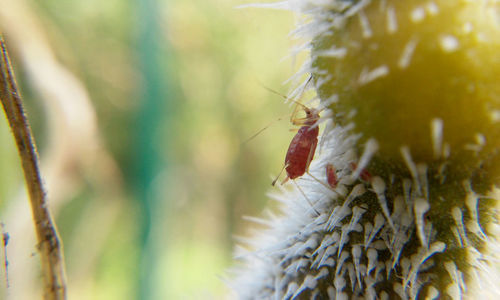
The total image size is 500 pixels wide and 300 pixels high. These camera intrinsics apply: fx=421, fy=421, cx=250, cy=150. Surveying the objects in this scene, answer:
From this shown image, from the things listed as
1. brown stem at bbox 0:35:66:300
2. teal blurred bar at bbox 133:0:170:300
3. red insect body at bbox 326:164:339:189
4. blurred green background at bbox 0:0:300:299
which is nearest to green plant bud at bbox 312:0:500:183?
red insect body at bbox 326:164:339:189

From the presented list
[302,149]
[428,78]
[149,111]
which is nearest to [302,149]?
[302,149]

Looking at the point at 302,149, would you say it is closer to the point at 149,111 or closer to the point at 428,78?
the point at 428,78

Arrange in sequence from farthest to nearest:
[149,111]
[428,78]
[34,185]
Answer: [149,111]
[34,185]
[428,78]

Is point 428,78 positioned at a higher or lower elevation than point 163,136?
higher

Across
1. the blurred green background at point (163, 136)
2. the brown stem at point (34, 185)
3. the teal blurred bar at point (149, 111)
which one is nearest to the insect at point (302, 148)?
the brown stem at point (34, 185)

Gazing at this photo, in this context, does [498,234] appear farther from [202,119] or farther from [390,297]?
[202,119]

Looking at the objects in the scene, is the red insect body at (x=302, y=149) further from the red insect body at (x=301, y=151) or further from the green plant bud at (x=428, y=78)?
the green plant bud at (x=428, y=78)

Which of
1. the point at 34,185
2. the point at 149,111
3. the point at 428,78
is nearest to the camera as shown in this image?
the point at 428,78
